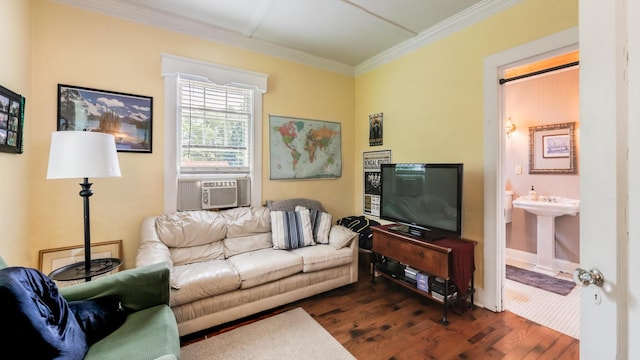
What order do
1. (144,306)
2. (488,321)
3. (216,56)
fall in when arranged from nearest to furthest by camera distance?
1. (144,306)
2. (488,321)
3. (216,56)

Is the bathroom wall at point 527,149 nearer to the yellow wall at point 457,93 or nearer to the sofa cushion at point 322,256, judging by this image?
the yellow wall at point 457,93

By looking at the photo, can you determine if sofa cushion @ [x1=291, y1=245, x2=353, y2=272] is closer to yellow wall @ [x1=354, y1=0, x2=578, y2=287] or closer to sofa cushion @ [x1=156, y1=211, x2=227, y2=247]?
sofa cushion @ [x1=156, y1=211, x2=227, y2=247]

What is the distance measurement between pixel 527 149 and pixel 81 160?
4.87m

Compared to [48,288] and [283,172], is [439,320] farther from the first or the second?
[48,288]

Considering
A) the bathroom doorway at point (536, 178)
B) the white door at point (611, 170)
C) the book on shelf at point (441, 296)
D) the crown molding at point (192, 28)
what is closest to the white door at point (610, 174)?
the white door at point (611, 170)

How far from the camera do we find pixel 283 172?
3402 millimetres

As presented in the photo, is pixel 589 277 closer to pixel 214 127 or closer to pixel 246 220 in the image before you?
pixel 246 220

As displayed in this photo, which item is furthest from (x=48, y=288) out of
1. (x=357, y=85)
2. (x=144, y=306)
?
(x=357, y=85)

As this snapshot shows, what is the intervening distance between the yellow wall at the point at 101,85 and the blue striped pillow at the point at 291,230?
119 centimetres

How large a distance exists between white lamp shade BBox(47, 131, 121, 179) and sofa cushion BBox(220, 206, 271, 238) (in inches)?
49.1

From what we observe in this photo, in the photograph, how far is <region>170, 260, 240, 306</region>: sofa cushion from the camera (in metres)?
1.93

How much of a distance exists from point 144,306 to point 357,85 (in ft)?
11.8

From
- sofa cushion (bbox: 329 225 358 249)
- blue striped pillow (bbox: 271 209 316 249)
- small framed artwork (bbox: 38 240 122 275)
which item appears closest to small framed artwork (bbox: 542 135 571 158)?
sofa cushion (bbox: 329 225 358 249)

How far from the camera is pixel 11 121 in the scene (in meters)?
1.82
